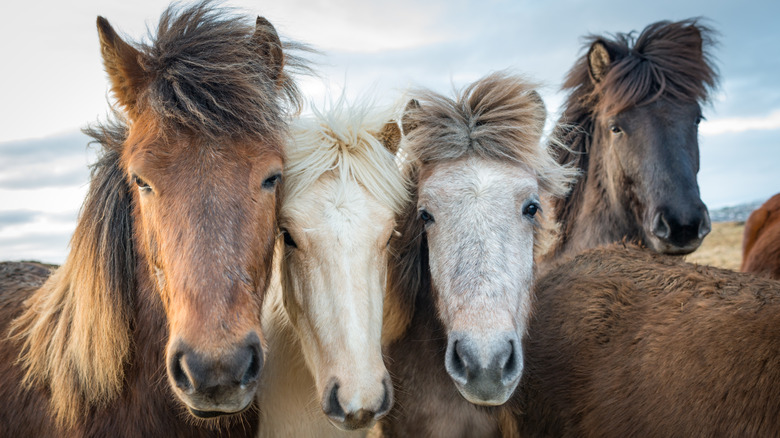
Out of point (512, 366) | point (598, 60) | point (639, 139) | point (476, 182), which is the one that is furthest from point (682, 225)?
point (512, 366)

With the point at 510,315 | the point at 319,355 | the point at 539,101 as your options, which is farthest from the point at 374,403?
the point at 539,101

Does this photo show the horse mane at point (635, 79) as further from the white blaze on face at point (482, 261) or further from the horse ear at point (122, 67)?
the horse ear at point (122, 67)

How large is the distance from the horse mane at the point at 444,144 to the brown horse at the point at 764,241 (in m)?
3.65

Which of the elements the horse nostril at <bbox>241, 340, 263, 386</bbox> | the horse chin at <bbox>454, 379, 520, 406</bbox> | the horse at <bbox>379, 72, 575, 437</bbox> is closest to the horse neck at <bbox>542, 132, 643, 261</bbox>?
the horse at <bbox>379, 72, 575, 437</bbox>

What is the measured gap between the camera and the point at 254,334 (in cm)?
220

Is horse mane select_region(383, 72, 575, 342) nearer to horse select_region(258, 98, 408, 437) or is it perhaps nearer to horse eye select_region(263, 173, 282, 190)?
horse select_region(258, 98, 408, 437)

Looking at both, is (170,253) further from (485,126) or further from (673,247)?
(673,247)

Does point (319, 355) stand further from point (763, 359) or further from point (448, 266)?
point (763, 359)

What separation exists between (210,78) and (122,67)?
42 centimetres

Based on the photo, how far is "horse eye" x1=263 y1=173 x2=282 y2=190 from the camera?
261 cm

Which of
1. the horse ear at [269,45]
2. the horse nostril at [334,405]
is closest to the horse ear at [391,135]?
the horse ear at [269,45]

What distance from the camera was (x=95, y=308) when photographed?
270cm

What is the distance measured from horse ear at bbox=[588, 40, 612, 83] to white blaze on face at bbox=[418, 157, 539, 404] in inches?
97.9

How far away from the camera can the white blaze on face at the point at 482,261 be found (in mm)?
2564
